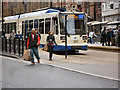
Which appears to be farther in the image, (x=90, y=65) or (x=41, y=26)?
(x=41, y=26)

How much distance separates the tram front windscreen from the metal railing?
3.46 m

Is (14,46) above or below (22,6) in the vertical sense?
below

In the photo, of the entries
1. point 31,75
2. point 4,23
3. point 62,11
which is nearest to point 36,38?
point 31,75

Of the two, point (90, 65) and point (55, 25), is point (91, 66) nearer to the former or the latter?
point (90, 65)

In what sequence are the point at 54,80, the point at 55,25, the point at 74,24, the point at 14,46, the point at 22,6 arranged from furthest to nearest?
the point at 22,6 → the point at 55,25 → the point at 74,24 → the point at 14,46 → the point at 54,80

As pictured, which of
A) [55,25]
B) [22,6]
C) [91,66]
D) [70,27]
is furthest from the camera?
[22,6]

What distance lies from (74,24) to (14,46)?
175 inches

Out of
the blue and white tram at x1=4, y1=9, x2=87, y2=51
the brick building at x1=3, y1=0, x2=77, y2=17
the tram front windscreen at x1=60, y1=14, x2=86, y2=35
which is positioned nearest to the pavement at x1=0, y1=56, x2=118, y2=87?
the blue and white tram at x1=4, y1=9, x2=87, y2=51

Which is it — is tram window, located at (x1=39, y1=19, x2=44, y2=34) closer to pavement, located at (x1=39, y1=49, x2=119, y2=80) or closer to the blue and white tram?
the blue and white tram

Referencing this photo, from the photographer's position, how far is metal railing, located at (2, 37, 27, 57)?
16266 mm

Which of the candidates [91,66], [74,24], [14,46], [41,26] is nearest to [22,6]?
[41,26]

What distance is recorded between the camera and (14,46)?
Answer: 1755 cm

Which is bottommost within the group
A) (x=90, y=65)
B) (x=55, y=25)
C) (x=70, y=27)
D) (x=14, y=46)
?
(x=90, y=65)

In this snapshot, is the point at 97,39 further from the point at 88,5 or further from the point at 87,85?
the point at 88,5
